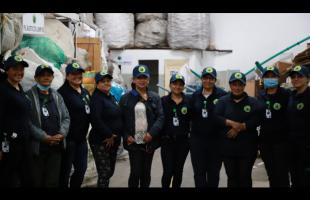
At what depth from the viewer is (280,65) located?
5.38 m

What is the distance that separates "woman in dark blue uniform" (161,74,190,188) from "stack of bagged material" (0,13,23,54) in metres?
1.67

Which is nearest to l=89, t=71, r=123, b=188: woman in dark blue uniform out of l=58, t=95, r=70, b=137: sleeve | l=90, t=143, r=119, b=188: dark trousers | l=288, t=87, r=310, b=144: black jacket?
l=90, t=143, r=119, b=188: dark trousers

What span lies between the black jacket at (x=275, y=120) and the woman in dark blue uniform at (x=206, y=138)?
1.30 ft

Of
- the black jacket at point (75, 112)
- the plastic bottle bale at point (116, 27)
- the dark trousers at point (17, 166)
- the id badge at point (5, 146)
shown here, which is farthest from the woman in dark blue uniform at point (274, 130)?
the plastic bottle bale at point (116, 27)

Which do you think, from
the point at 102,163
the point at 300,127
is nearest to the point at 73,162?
the point at 102,163

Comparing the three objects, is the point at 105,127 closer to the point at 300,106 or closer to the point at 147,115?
the point at 147,115

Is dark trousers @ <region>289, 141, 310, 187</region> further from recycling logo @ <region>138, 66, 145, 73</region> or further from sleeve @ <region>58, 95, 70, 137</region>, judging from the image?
sleeve @ <region>58, 95, 70, 137</region>

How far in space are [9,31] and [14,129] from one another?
139cm

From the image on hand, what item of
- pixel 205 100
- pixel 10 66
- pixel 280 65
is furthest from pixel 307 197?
pixel 280 65

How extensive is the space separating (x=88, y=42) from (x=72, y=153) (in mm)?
3125

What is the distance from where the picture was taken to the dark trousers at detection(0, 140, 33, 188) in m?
2.59

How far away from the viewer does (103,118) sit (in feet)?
10.4
